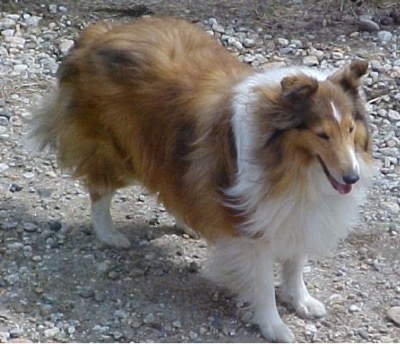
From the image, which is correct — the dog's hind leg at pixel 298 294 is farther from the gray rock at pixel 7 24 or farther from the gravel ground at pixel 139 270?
the gray rock at pixel 7 24

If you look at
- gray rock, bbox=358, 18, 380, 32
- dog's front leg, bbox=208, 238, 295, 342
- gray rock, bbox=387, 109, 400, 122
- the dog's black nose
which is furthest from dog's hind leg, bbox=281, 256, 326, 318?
gray rock, bbox=358, 18, 380, 32

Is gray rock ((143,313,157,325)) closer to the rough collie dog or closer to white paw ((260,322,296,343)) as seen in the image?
the rough collie dog

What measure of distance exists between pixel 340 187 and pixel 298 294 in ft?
2.82

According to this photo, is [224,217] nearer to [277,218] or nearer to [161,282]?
[277,218]

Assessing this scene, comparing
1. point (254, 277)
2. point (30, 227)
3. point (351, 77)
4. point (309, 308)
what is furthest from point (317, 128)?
point (30, 227)

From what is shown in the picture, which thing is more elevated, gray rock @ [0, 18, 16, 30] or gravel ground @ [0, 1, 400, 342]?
gravel ground @ [0, 1, 400, 342]

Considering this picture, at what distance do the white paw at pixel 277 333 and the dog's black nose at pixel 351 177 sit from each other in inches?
37.3

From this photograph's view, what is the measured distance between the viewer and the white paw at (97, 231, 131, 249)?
19.0 feet

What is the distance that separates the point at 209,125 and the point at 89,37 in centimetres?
106

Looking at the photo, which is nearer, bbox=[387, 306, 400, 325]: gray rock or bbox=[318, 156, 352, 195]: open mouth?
bbox=[318, 156, 352, 195]: open mouth

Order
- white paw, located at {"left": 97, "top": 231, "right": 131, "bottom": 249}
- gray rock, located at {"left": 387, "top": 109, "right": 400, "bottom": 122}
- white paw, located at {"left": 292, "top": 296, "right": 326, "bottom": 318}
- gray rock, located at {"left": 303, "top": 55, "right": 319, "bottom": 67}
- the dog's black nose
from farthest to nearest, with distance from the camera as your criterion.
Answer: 1. gray rock, located at {"left": 303, "top": 55, "right": 319, "bottom": 67}
2. gray rock, located at {"left": 387, "top": 109, "right": 400, "bottom": 122}
3. white paw, located at {"left": 97, "top": 231, "right": 131, "bottom": 249}
4. white paw, located at {"left": 292, "top": 296, "right": 326, "bottom": 318}
5. the dog's black nose

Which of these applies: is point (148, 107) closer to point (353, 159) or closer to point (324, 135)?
point (324, 135)

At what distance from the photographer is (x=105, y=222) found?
19.2 feet

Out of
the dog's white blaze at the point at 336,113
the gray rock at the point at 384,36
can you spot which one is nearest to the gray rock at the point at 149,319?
the dog's white blaze at the point at 336,113
